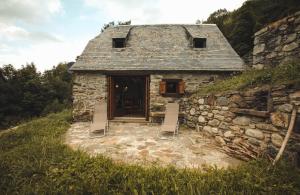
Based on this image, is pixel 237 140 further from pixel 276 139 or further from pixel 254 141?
pixel 276 139

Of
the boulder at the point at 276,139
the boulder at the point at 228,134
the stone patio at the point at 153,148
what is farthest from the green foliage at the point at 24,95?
the boulder at the point at 276,139

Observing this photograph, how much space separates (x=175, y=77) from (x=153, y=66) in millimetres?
1222

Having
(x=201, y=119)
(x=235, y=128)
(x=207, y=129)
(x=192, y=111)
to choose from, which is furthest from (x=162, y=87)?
(x=235, y=128)

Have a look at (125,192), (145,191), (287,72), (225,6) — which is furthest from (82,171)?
(225,6)

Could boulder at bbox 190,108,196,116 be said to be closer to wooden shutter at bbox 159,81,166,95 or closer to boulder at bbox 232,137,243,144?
wooden shutter at bbox 159,81,166,95

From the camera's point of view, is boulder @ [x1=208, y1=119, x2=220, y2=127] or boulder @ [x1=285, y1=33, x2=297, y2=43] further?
boulder @ [x1=208, y1=119, x2=220, y2=127]

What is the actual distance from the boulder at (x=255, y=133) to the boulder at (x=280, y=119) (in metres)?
0.43

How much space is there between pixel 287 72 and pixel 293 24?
3.92 feet

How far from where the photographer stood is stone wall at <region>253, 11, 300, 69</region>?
12.2 feet

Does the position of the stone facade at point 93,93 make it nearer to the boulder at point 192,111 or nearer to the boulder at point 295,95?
the boulder at point 192,111

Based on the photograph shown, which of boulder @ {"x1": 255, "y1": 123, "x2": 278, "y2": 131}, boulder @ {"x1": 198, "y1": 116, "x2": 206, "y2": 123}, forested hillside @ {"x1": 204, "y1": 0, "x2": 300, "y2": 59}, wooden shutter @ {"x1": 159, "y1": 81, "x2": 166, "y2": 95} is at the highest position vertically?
forested hillside @ {"x1": 204, "y1": 0, "x2": 300, "y2": 59}

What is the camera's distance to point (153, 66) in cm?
836

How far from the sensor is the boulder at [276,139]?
124 inches

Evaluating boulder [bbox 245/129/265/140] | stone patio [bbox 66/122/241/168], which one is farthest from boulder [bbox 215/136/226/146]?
boulder [bbox 245/129/265/140]
